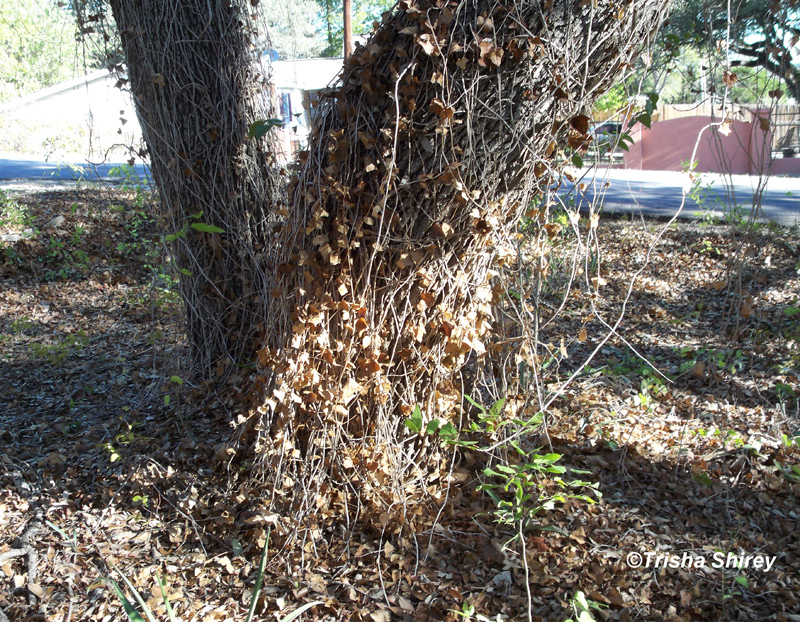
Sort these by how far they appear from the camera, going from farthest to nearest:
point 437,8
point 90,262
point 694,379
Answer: point 90,262 < point 694,379 < point 437,8

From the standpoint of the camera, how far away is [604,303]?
5582mm

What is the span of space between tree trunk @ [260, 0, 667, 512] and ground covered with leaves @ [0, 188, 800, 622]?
340 mm

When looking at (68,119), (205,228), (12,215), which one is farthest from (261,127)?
(68,119)

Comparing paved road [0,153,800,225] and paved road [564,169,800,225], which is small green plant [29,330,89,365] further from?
paved road [564,169,800,225]

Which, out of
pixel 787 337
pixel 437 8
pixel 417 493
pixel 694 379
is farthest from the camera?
pixel 787 337

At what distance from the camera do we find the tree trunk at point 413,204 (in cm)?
225

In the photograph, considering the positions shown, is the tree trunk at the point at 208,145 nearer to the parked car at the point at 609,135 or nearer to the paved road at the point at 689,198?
the parked car at the point at 609,135

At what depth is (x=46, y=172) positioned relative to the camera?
387 inches

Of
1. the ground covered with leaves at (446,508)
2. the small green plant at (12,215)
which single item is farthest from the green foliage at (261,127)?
the small green plant at (12,215)

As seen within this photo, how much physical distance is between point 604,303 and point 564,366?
5.38 feet

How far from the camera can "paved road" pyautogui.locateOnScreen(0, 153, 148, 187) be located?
8.51 metres

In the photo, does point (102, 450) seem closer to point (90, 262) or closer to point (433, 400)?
point (433, 400)

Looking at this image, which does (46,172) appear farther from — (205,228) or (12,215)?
(205,228)

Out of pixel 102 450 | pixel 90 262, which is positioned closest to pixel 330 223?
pixel 102 450
